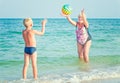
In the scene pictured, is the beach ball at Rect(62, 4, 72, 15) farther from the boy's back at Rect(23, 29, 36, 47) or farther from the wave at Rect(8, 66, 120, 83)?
the boy's back at Rect(23, 29, 36, 47)

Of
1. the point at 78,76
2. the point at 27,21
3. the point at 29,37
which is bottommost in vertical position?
the point at 78,76

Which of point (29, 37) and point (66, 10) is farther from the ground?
point (66, 10)

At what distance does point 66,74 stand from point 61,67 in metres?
1.57

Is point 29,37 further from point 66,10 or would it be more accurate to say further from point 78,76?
point 66,10

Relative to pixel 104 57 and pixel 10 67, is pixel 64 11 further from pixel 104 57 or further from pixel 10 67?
pixel 104 57

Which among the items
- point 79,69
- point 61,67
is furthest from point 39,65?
point 79,69

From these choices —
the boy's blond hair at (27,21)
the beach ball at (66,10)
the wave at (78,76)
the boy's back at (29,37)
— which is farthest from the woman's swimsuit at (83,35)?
the boy's blond hair at (27,21)

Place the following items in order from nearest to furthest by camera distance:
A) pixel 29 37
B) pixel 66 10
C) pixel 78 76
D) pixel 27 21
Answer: pixel 27 21
pixel 29 37
pixel 78 76
pixel 66 10

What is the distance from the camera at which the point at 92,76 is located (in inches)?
363

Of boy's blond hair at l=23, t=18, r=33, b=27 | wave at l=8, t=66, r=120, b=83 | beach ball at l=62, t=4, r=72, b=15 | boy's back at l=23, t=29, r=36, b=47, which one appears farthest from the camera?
beach ball at l=62, t=4, r=72, b=15

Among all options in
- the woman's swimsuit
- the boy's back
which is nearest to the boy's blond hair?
the boy's back

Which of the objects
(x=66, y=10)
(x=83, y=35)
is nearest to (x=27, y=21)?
(x=66, y=10)

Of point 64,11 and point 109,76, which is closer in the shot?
point 109,76

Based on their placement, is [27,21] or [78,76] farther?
[78,76]
